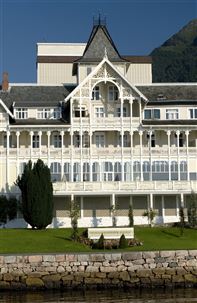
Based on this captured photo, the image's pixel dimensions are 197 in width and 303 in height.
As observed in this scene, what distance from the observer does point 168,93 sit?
72.6 m

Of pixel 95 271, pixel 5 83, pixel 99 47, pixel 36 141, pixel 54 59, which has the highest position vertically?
pixel 54 59

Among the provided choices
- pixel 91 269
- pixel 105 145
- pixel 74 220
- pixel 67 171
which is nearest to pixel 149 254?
pixel 91 269

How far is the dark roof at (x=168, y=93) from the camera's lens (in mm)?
71250

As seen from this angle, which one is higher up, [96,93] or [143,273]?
[96,93]

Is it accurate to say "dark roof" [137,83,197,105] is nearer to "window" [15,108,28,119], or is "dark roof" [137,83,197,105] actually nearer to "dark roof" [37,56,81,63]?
"window" [15,108,28,119]

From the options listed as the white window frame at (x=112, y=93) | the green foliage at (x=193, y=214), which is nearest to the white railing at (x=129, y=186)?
the green foliage at (x=193, y=214)

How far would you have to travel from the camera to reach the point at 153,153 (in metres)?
68.1

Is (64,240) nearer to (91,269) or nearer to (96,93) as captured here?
(91,269)

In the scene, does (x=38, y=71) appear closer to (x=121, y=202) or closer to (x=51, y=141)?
(x=51, y=141)

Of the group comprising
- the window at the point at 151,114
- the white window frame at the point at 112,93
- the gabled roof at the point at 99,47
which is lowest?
the window at the point at 151,114

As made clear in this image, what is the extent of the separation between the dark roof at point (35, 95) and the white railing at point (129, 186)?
10322mm

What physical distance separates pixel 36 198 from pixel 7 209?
9.65 meters

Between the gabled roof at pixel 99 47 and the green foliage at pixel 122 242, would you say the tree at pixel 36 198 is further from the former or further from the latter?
the gabled roof at pixel 99 47

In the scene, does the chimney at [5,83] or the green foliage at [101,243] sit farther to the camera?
the chimney at [5,83]
